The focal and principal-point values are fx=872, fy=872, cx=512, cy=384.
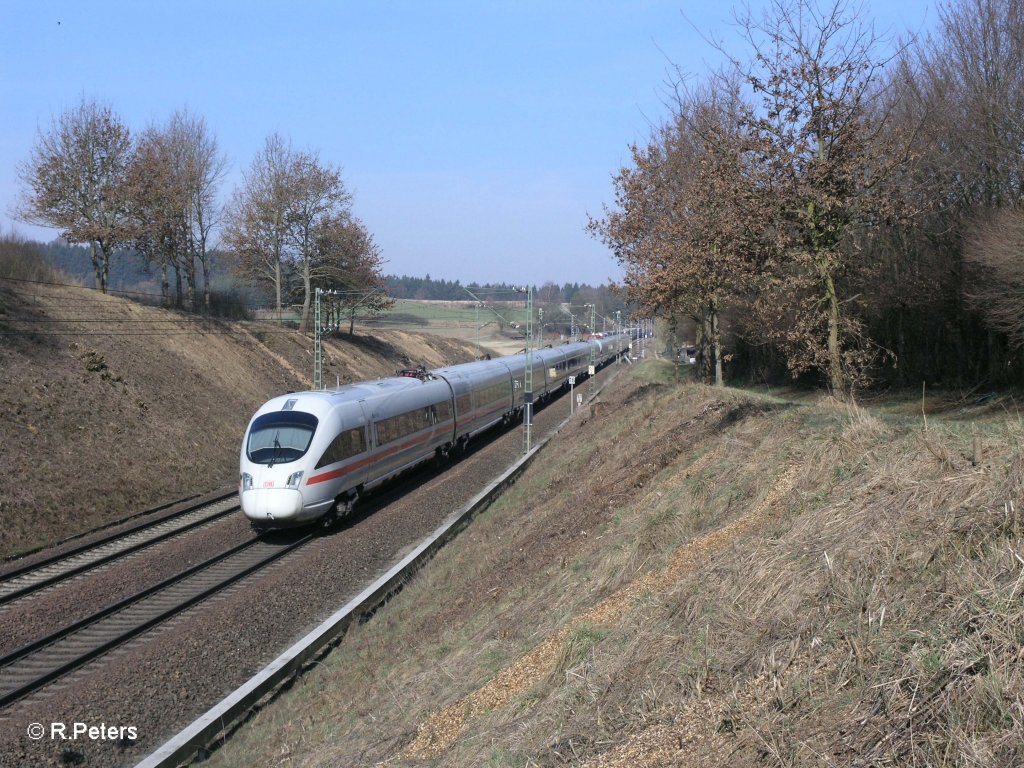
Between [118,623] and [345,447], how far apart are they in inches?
276

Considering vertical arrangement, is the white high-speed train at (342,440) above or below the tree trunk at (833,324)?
below

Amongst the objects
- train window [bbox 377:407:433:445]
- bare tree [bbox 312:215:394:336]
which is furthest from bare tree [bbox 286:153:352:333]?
train window [bbox 377:407:433:445]

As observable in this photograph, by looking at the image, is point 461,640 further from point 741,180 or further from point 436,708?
point 741,180

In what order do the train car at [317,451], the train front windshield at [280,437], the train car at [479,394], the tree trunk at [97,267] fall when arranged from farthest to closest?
the tree trunk at [97,267] → the train car at [479,394] → the train front windshield at [280,437] → the train car at [317,451]

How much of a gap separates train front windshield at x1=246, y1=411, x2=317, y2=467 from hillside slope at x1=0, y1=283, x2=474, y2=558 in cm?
489

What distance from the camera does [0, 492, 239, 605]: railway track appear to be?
1498 cm

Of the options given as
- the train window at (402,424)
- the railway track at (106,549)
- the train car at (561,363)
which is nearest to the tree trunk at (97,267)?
the railway track at (106,549)

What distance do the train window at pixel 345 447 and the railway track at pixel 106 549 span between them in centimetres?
369

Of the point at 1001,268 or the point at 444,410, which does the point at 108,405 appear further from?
the point at 1001,268

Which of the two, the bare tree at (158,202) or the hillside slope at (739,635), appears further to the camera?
the bare tree at (158,202)

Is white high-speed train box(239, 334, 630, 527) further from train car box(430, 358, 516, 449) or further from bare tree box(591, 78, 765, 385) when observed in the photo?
bare tree box(591, 78, 765, 385)

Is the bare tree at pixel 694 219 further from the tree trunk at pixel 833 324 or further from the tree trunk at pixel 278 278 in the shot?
the tree trunk at pixel 278 278

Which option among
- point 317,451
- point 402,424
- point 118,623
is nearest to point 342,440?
point 317,451

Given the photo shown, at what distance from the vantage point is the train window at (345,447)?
18.2 meters
